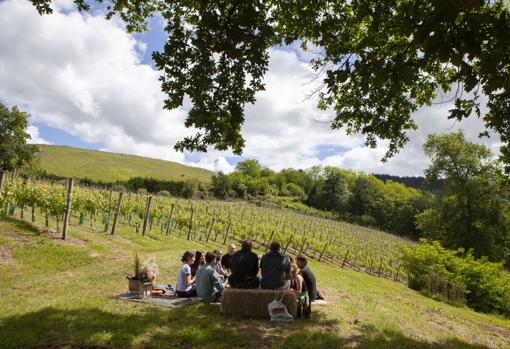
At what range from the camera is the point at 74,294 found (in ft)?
31.6

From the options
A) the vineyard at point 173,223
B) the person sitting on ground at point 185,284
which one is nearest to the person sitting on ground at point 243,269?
the person sitting on ground at point 185,284

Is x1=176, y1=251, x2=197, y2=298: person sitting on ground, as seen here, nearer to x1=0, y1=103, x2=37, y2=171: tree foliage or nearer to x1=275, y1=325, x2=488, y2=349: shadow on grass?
x1=275, y1=325, x2=488, y2=349: shadow on grass

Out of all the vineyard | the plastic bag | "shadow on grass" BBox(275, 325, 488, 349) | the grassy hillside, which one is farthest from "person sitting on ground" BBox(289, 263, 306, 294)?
→ the grassy hillside

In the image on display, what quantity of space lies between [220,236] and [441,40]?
28200 millimetres

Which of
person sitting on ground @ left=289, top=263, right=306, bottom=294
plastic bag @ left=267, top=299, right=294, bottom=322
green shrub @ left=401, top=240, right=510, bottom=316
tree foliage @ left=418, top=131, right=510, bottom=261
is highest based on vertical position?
tree foliage @ left=418, top=131, right=510, bottom=261

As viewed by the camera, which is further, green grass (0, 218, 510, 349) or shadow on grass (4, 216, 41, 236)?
shadow on grass (4, 216, 41, 236)

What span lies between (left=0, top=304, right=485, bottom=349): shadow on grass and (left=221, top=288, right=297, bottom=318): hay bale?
0.27 meters

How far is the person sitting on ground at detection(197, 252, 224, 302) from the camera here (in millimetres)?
9047

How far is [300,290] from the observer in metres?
8.98

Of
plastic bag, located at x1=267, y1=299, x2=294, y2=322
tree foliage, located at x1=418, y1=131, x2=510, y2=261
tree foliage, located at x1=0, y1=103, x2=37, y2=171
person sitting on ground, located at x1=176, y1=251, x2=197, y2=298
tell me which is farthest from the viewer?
tree foliage, located at x1=0, y1=103, x2=37, y2=171

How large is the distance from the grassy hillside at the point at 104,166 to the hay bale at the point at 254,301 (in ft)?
295

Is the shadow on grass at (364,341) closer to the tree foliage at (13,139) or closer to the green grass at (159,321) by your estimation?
the green grass at (159,321)

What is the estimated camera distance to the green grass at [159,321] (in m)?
6.47

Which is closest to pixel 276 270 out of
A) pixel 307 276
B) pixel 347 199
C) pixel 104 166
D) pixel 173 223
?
pixel 307 276
